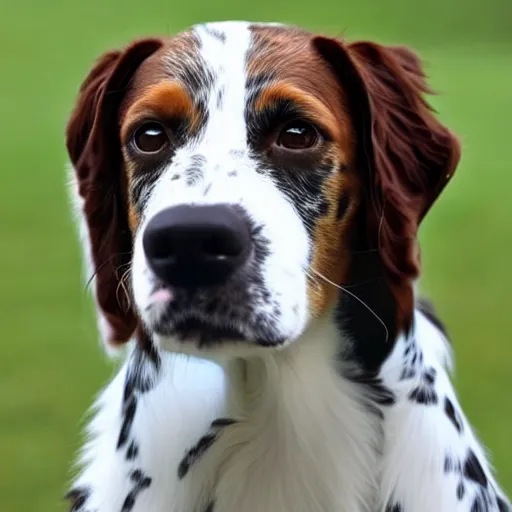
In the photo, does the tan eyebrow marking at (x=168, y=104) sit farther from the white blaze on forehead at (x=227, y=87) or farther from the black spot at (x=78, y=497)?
the black spot at (x=78, y=497)

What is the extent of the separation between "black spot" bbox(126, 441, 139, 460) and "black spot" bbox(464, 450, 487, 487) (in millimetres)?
520

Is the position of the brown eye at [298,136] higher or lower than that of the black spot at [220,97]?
lower

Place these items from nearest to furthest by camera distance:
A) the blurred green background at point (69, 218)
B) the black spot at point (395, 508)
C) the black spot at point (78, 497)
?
Result: the black spot at point (395, 508) → the black spot at point (78, 497) → the blurred green background at point (69, 218)

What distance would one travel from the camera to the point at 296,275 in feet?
4.50

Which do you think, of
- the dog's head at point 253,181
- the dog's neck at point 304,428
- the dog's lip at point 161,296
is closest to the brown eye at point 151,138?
the dog's head at point 253,181

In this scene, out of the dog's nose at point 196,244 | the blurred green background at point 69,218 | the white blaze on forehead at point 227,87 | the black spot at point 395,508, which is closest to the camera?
the dog's nose at point 196,244

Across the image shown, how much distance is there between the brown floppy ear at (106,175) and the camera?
1.58 metres

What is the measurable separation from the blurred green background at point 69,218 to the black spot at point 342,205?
3.34ft

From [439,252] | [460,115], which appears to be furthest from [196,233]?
[460,115]

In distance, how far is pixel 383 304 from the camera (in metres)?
1.56

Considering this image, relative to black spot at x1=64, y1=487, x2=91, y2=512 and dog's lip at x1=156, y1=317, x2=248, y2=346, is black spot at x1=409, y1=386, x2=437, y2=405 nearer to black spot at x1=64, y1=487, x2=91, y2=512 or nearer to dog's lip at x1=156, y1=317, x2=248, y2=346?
dog's lip at x1=156, y1=317, x2=248, y2=346

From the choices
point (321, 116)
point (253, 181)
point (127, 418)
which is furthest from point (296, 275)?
point (127, 418)

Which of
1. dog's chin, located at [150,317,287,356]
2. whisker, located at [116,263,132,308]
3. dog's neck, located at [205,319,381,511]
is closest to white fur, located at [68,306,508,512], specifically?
dog's neck, located at [205,319,381,511]

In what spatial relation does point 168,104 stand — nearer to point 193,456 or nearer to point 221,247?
point 221,247
